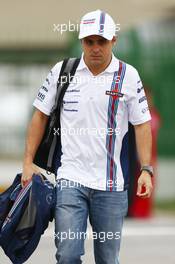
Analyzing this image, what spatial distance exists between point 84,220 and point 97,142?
481 mm

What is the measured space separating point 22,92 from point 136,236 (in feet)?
35.5

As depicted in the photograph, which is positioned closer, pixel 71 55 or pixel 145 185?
pixel 145 185

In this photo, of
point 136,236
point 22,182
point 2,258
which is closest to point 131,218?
point 136,236

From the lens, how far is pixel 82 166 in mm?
6574

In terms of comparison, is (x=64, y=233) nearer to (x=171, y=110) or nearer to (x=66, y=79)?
(x=66, y=79)

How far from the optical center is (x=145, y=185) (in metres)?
6.60

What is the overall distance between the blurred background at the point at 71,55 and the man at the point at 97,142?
4.76 m

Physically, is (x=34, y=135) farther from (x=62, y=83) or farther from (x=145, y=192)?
(x=145, y=192)

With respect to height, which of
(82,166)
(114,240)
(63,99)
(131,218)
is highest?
(63,99)

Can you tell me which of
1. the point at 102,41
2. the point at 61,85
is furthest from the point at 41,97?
the point at 102,41

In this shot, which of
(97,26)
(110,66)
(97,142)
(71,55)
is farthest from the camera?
(71,55)

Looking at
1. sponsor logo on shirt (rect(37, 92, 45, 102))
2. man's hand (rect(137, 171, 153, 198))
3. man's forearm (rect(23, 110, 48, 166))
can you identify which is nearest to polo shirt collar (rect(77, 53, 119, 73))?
sponsor logo on shirt (rect(37, 92, 45, 102))

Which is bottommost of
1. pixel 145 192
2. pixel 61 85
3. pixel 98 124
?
pixel 145 192

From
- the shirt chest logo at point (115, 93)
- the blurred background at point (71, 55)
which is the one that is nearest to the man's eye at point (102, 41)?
the shirt chest logo at point (115, 93)
